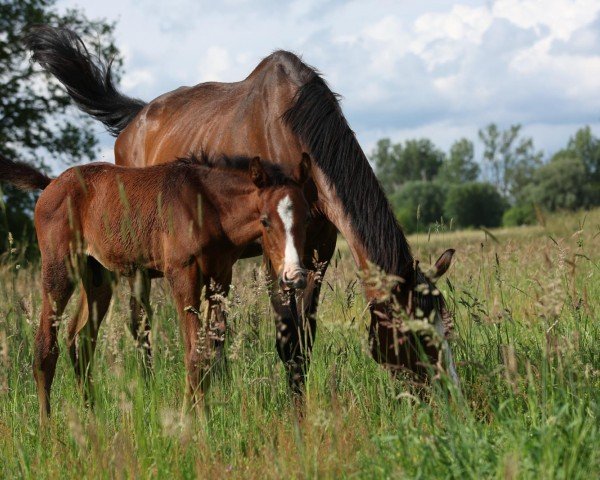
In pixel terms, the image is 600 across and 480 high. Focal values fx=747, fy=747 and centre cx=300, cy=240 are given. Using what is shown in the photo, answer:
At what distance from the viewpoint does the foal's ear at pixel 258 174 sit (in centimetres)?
434

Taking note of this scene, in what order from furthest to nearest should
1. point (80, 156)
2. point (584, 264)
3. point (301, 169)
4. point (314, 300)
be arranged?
point (80, 156) < point (584, 264) < point (314, 300) < point (301, 169)

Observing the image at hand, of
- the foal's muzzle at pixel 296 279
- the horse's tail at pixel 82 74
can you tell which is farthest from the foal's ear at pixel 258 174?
the horse's tail at pixel 82 74

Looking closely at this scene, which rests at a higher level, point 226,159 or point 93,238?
point 226,159

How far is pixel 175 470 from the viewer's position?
310 centimetres

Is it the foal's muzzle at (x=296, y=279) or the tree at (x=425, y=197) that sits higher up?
the tree at (x=425, y=197)

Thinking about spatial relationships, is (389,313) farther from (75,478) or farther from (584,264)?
(584,264)

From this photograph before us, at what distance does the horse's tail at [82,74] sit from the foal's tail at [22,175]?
9.94ft

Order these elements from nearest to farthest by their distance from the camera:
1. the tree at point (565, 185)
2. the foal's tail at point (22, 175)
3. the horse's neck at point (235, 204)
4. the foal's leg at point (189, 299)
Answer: the foal's leg at point (189, 299), the horse's neck at point (235, 204), the foal's tail at point (22, 175), the tree at point (565, 185)

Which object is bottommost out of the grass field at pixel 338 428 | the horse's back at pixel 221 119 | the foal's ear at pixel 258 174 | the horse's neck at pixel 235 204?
the grass field at pixel 338 428

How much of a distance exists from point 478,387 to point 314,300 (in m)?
1.67

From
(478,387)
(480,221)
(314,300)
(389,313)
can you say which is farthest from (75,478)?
(480,221)

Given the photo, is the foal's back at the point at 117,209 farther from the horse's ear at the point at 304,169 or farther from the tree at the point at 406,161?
the tree at the point at 406,161

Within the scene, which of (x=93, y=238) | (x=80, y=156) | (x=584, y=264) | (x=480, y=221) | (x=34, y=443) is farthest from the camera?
(x=480, y=221)

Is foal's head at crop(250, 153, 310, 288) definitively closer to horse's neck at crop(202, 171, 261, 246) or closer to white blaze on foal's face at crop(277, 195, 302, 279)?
white blaze on foal's face at crop(277, 195, 302, 279)
